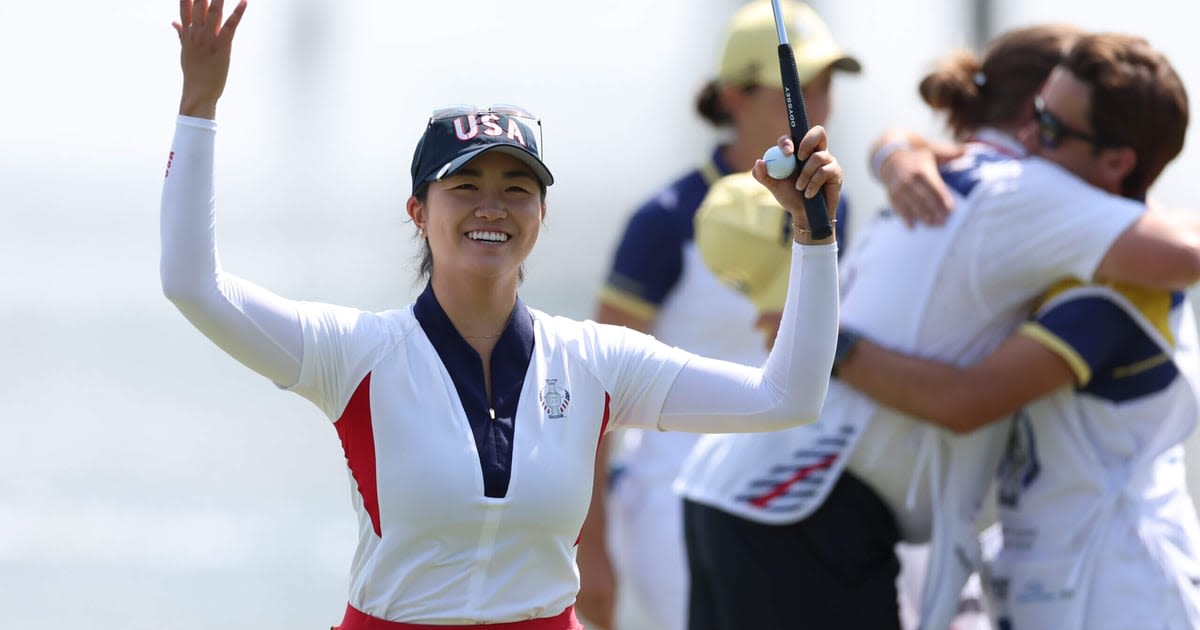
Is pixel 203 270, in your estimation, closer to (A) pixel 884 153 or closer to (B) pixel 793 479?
(B) pixel 793 479

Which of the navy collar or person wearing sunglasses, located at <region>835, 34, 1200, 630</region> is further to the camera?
person wearing sunglasses, located at <region>835, 34, 1200, 630</region>

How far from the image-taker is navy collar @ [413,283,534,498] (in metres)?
2.27

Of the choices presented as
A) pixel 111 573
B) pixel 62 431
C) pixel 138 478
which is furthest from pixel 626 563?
pixel 62 431

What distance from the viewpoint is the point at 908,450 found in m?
3.35

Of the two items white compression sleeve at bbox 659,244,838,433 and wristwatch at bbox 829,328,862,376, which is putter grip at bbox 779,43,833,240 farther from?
wristwatch at bbox 829,328,862,376

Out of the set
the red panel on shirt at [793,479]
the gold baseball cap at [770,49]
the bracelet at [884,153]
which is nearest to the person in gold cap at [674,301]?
the gold baseball cap at [770,49]

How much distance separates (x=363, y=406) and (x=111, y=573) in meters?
5.78

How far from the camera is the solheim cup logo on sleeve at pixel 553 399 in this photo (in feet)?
7.68

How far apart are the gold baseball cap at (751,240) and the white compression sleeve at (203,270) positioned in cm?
127

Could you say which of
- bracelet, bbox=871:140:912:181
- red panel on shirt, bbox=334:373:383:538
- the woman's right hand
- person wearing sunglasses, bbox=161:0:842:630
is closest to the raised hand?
person wearing sunglasses, bbox=161:0:842:630

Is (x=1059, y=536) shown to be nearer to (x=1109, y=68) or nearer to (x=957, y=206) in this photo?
(x=957, y=206)

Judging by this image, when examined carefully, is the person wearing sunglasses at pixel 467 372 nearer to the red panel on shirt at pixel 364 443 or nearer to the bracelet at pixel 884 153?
the red panel on shirt at pixel 364 443

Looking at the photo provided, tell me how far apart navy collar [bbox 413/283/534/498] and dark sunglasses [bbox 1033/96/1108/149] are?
4.53ft

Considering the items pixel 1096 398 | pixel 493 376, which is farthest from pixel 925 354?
pixel 493 376
